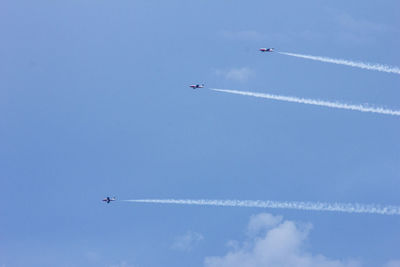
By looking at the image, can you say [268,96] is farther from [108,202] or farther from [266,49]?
[108,202]

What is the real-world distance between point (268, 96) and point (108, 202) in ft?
214

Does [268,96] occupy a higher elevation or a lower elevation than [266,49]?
lower

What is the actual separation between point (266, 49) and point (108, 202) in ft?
214

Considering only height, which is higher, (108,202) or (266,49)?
(266,49)

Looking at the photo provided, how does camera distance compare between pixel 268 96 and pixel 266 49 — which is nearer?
pixel 268 96

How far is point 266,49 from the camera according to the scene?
19812cm

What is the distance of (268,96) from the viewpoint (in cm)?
15888

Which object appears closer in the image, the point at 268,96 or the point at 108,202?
the point at 268,96

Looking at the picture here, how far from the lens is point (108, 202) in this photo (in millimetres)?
197750

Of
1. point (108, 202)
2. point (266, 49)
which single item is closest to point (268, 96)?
point (266, 49)
